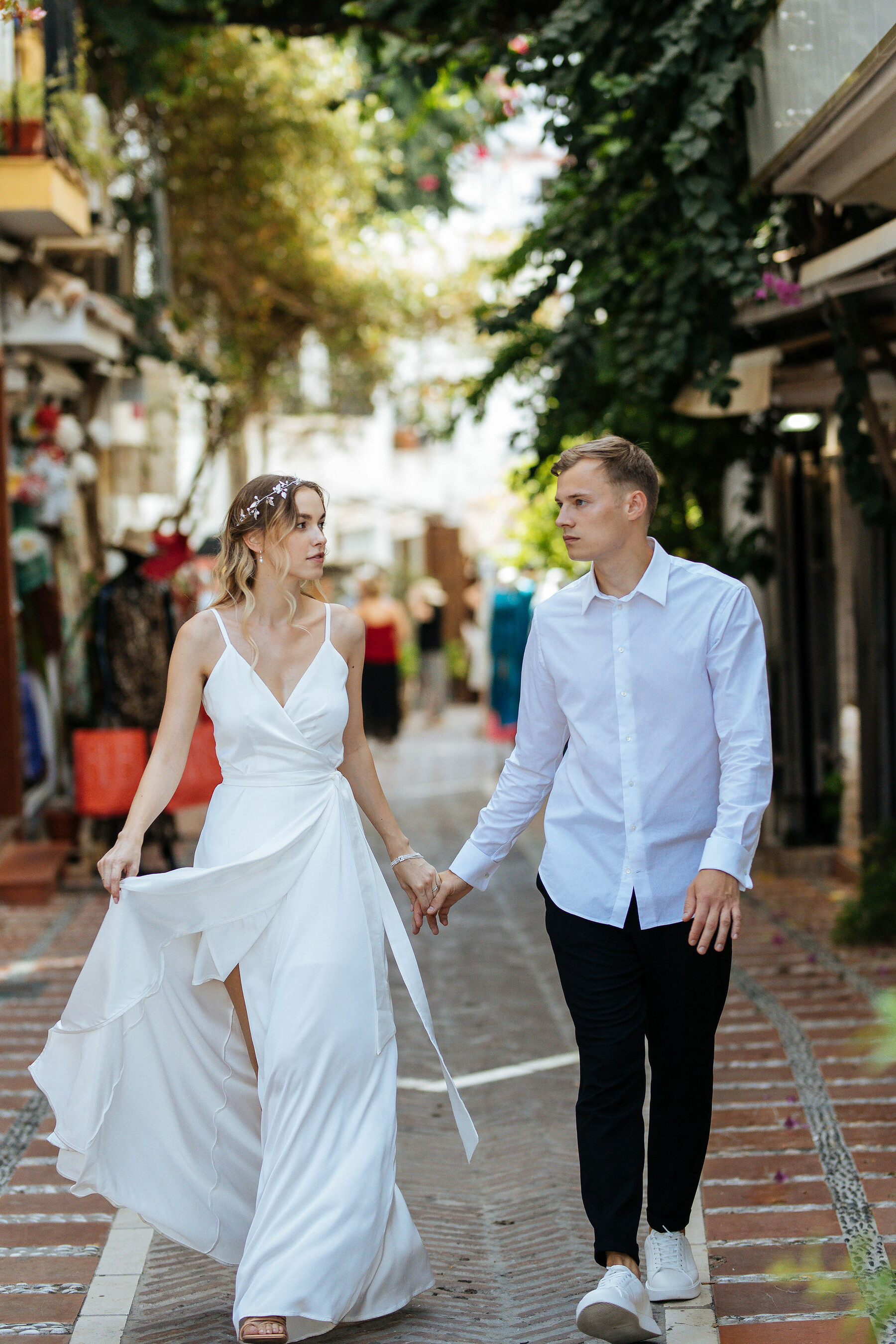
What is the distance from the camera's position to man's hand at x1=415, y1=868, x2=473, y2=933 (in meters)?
3.74

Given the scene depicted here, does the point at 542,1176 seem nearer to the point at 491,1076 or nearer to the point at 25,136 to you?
the point at 491,1076

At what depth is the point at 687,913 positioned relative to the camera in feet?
10.5

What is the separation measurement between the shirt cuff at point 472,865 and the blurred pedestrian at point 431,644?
57.8 feet

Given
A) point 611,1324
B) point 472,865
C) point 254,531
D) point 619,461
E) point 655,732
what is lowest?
point 611,1324

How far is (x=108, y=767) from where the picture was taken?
29.5 feet

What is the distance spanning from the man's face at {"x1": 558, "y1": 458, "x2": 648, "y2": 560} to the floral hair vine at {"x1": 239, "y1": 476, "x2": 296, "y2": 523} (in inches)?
27.7

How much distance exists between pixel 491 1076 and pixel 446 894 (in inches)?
81.1

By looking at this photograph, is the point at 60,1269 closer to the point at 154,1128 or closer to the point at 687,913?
the point at 154,1128

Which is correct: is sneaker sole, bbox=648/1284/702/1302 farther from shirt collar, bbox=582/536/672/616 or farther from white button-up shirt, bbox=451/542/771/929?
shirt collar, bbox=582/536/672/616

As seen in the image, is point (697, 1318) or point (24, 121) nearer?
point (697, 1318)

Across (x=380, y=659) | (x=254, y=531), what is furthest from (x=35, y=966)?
(x=380, y=659)

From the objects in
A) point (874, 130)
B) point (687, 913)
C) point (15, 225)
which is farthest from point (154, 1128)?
point (15, 225)

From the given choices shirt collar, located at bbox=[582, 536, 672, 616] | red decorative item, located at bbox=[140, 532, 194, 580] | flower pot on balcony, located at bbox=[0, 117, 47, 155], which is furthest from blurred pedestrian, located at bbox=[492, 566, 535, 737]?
shirt collar, located at bbox=[582, 536, 672, 616]

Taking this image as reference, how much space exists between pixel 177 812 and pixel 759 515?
423cm
